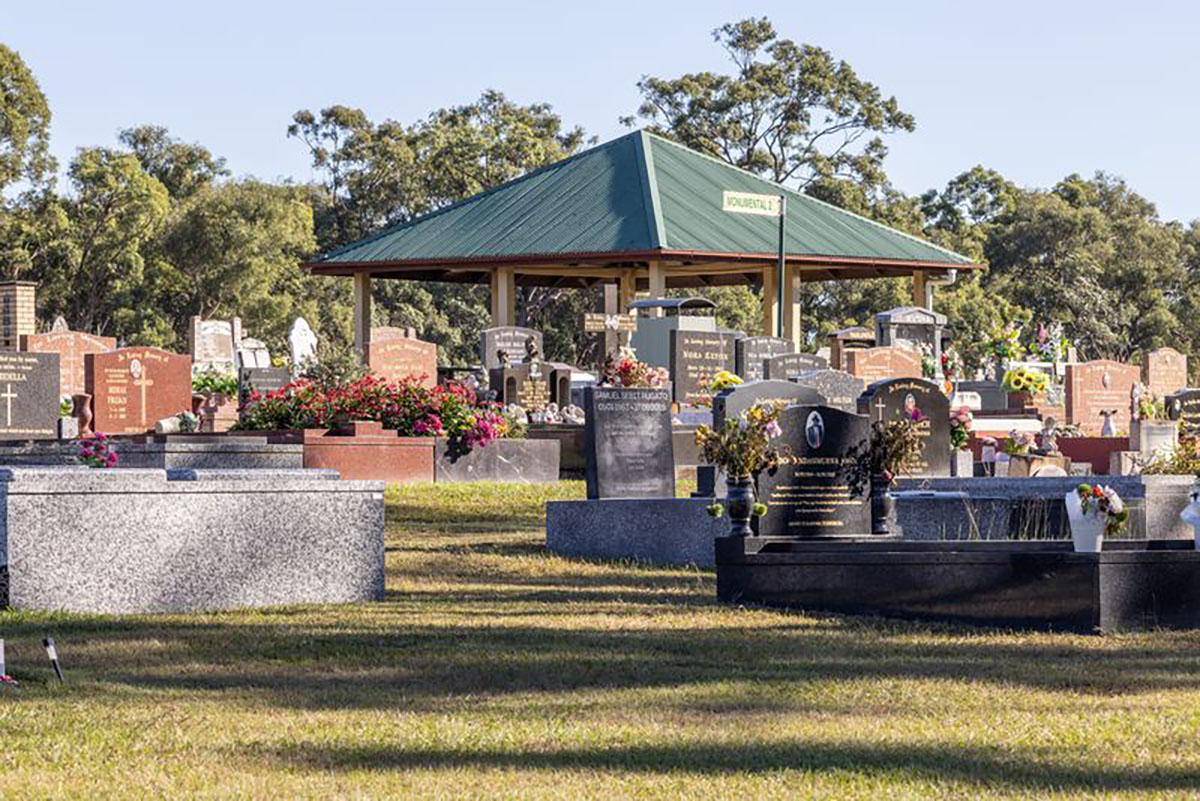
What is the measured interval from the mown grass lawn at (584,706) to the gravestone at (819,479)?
160cm

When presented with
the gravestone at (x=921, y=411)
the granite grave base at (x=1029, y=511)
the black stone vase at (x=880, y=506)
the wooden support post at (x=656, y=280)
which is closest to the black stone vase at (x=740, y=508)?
the black stone vase at (x=880, y=506)

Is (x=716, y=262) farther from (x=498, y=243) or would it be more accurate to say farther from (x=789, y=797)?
(x=789, y=797)

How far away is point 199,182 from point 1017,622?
68327mm

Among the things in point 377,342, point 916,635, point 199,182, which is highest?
point 199,182

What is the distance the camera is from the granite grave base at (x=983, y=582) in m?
11.2

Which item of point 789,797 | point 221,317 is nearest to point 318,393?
point 789,797

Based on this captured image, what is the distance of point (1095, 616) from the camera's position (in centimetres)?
1109

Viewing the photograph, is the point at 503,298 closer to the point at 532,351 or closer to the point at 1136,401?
the point at 532,351

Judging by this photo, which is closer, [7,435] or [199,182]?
[7,435]

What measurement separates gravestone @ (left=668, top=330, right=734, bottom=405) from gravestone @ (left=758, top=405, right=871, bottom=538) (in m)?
18.7

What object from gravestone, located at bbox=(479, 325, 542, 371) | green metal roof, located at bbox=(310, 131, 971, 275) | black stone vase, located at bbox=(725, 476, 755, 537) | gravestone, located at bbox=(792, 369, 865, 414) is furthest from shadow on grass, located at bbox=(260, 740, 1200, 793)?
green metal roof, located at bbox=(310, 131, 971, 275)

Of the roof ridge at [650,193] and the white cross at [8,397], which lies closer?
the white cross at [8,397]

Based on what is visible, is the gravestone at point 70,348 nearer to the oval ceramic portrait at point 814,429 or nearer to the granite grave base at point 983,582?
the oval ceramic portrait at point 814,429

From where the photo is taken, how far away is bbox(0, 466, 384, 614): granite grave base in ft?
35.8
